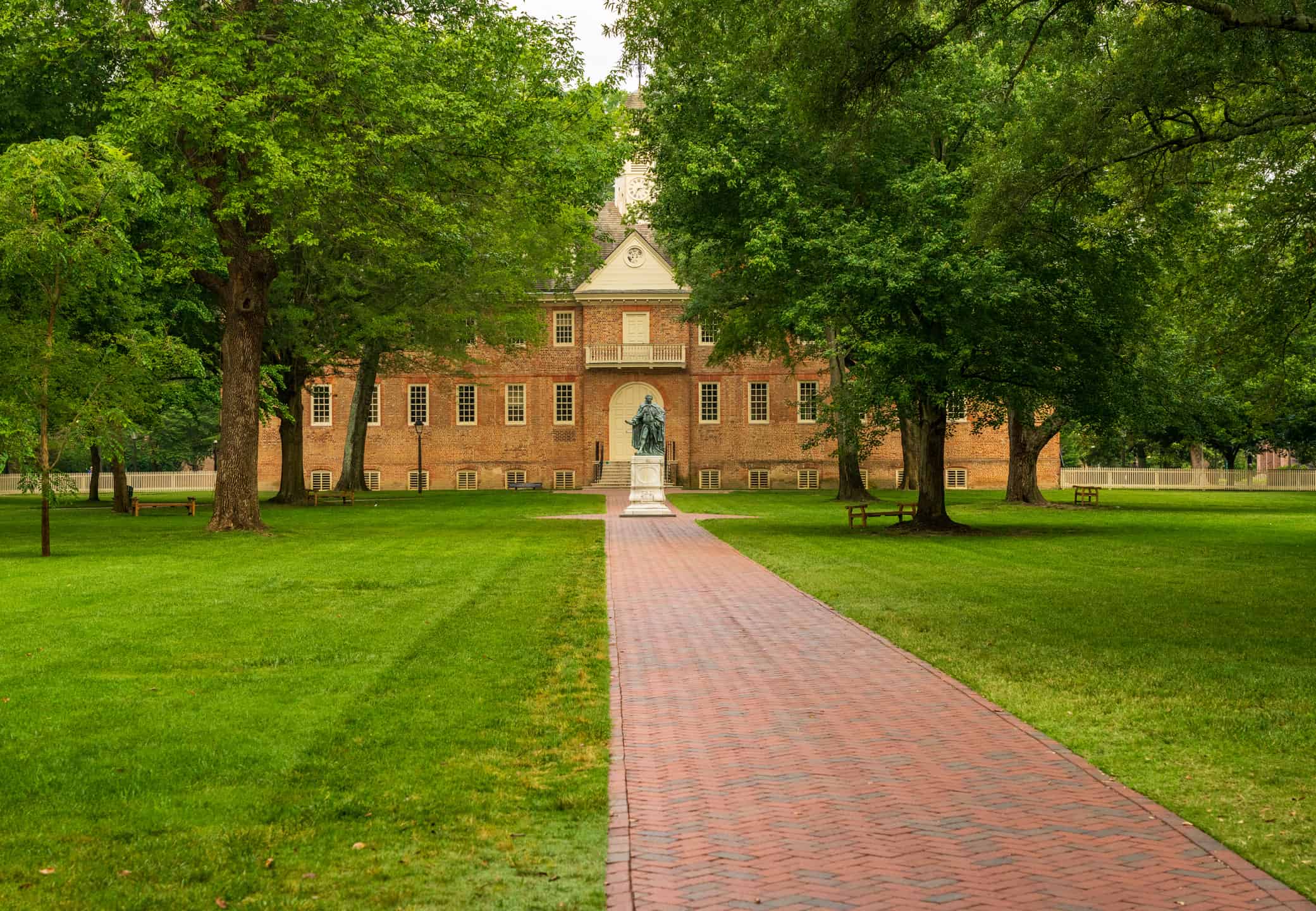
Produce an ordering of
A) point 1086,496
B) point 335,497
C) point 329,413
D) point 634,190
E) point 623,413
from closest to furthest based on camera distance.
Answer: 1. point 335,497
2. point 1086,496
3. point 623,413
4. point 329,413
5. point 634,190

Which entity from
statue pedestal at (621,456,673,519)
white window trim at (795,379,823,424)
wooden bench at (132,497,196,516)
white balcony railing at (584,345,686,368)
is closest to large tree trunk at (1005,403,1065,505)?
statue pedestal at (621,456,673,519)

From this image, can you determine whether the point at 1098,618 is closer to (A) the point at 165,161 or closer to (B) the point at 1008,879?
(B) the point at 1008,879

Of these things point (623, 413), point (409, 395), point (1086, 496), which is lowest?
point (1086, 496)

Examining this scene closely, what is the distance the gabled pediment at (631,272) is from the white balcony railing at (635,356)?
240cm

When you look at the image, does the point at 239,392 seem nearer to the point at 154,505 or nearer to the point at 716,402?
the point at 154,505

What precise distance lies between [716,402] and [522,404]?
832cm

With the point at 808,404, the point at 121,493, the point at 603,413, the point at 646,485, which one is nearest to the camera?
the point at 646,485

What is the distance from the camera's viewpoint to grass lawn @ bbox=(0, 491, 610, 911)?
4.73m

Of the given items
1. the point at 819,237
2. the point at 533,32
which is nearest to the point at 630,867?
the point at 819,237

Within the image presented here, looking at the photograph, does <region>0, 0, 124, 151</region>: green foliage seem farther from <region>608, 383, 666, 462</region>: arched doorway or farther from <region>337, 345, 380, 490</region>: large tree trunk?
<region>608, 383, 666, 462</region>: arched doorway

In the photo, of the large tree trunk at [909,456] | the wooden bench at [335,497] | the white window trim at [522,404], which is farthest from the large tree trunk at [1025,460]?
the white window trim at [522,404]

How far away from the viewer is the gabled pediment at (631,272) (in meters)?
53.0

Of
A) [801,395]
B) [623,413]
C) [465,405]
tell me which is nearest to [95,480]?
[465,405]

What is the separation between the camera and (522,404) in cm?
5403
